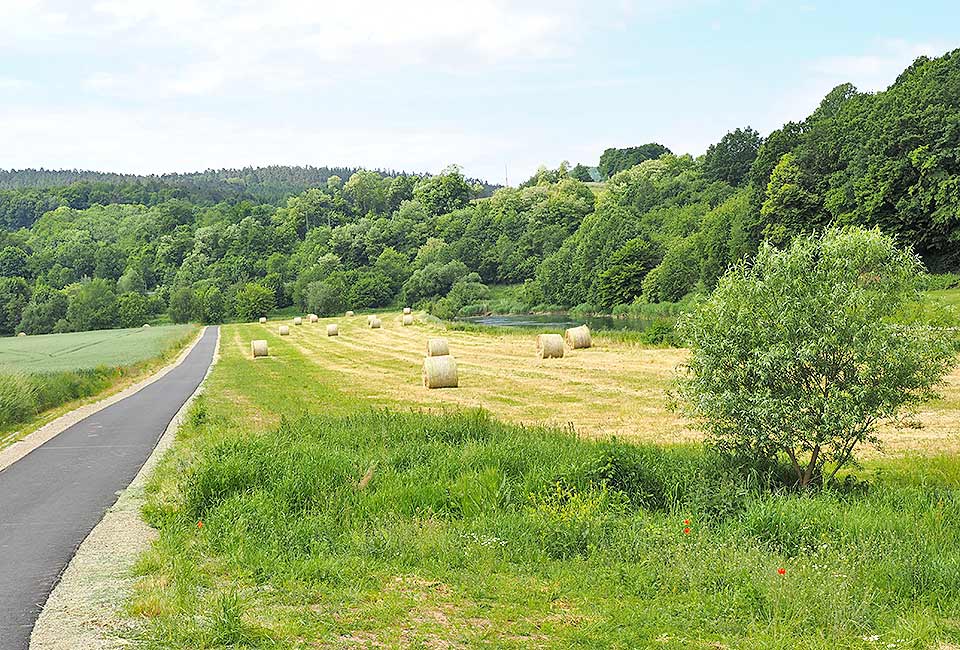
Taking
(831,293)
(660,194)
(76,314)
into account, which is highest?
(660,194)

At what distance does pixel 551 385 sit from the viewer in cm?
2853

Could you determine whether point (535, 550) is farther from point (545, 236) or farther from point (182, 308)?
point (545, 236)

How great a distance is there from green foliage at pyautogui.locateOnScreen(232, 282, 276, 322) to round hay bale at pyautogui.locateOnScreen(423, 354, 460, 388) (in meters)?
102

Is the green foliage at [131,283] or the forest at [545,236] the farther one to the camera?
the green foliage at [131,283]

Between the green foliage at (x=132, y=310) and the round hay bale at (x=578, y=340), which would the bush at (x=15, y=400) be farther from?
the green foliage at (x=132, y=310)

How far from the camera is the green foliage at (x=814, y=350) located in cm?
1187

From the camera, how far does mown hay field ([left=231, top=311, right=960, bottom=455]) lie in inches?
733

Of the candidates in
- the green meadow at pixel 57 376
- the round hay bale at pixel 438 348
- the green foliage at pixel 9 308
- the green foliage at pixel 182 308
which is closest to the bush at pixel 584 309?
the green meadow at pixel 57 376

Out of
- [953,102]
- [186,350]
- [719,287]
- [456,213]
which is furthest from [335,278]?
[719,287]

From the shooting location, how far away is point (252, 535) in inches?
410

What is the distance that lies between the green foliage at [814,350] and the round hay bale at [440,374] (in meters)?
17.7

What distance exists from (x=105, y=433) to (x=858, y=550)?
60.1ft

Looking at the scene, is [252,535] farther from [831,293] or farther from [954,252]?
[954,252]

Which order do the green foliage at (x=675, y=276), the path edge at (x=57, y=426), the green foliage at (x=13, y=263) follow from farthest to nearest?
the green foliage at (x=13, y=263)
the green foliage at (x=675, y=276)
the path edge at (x=57, y=426)
